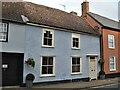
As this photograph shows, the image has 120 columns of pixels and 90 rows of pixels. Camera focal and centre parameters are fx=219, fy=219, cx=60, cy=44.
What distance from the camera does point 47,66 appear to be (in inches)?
747

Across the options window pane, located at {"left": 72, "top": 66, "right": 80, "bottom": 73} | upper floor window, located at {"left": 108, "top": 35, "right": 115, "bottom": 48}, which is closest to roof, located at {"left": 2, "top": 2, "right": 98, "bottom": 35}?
upper floor window, located at {"left": 108, "top": 35, "right": 115, "bottom": 48}

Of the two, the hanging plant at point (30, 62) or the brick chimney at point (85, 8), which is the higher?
the brick chimney at point (85, 8)

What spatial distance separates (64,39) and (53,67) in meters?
3.05

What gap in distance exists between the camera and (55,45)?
19.8 meters

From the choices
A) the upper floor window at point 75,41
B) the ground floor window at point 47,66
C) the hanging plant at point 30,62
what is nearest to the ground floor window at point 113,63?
the upper floor window at point 75,41

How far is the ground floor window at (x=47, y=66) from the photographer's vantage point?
734 inches

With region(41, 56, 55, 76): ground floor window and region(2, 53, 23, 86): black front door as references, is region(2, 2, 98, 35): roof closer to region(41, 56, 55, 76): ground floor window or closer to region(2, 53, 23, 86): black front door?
region(2, 53, 23, 86): black front door

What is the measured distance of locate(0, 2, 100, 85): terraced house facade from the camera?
55.0ft

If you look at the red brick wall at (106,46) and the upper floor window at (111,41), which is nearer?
the red brick wall at (106,46)

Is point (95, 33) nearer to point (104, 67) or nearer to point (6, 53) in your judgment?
point (104, 67)

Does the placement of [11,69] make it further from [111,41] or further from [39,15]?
[111,41]

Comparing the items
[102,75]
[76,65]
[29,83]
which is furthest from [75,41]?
[29,83]

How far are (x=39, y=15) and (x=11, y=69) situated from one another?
6.23 meters

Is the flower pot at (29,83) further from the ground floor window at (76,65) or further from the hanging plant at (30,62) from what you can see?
the ground floor window at (76,65)
